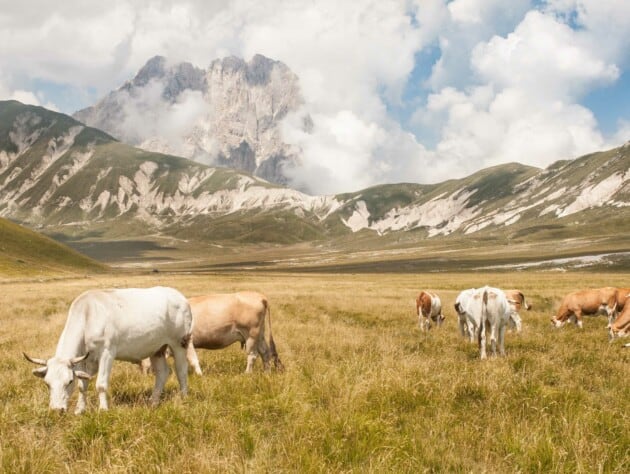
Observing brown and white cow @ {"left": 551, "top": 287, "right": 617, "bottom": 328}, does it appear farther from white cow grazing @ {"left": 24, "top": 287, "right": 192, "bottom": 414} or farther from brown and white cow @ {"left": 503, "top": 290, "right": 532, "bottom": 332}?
white cow grazing @ {"left": 24, "top": 287, "right": 192, "bottom": 414}

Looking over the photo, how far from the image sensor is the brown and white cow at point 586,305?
23891 mm

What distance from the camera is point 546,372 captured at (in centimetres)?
1074

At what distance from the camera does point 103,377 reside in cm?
862

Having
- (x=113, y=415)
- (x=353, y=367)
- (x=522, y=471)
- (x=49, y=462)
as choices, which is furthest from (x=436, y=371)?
(x=49, y=462)

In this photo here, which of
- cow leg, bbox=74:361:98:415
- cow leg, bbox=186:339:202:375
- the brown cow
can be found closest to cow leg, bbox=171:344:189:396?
cow leg, bbox=74:361:98:415

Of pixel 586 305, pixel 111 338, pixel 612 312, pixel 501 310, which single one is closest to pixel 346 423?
pixel 111 338

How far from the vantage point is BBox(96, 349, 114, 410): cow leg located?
8.45 metres

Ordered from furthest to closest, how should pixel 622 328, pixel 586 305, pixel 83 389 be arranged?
pixel 586 305 < pixel 622 328 < pixel 83 389

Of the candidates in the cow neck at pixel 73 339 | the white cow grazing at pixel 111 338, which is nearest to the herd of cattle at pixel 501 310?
the white cow grazing at pixel 111 338

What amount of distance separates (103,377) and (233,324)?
5.02m

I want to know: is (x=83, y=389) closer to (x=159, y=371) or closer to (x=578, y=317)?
(x=159, y=371)

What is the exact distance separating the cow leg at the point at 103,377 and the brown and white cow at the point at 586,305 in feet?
74.6

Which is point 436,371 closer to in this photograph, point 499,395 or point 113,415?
point 499,395

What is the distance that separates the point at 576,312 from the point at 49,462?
83.3 ft
